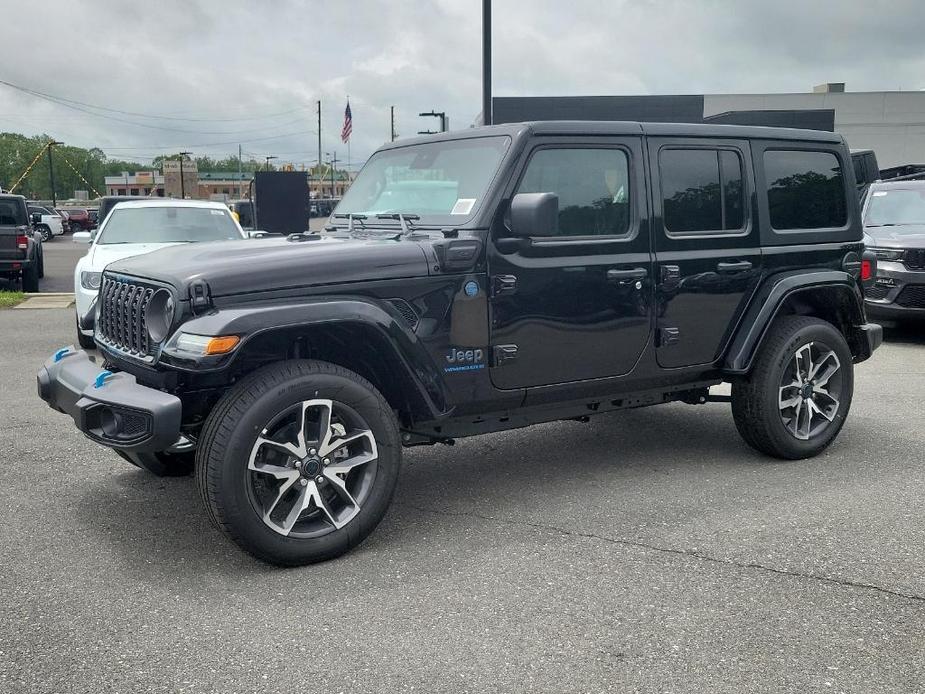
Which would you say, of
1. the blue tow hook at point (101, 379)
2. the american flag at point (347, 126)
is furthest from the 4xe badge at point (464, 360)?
the american flag at point (347, 126)

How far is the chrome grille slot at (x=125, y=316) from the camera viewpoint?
159 inches

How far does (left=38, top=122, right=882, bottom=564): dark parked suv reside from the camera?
3.80m

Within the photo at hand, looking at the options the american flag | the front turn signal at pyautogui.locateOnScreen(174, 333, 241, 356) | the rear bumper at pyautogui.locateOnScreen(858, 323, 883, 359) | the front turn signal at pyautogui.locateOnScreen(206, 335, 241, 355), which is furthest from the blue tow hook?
the american flag

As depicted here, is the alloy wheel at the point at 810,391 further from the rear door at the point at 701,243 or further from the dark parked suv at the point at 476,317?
the rear door at the point at 701,243

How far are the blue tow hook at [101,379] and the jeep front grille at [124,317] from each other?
0.13 meters

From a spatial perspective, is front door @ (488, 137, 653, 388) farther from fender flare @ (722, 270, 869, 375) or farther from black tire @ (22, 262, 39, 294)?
black tire @ (22, 262, 39, 294)

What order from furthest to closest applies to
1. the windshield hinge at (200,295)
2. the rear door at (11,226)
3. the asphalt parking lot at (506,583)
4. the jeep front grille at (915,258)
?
the rear door at (11,226) → the jeep front grille at (915,258) → the windshield hinge at (200,295) → the asphalt parking lot at (506,583)

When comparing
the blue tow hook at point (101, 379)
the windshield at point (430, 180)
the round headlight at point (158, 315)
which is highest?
the windshield at point (430, 180)

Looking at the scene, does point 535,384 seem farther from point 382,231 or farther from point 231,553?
point 231,553

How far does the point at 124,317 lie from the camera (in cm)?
422

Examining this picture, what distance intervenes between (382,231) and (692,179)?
69.4 inches

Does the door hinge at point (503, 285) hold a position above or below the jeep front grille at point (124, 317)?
above

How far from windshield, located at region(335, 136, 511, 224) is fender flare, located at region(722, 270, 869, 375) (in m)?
1.83

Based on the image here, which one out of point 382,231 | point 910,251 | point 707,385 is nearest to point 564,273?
point 382,231
